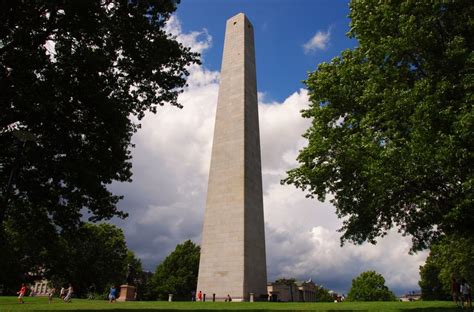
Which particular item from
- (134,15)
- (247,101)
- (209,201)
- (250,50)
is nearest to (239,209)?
(209,201)

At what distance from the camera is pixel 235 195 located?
32.2 metres

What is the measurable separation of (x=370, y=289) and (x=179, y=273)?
215 ft

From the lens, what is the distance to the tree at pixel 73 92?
13375mm

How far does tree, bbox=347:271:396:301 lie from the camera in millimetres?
111188

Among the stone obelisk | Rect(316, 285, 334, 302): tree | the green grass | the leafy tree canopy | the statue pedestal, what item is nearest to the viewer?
the leafy tree canopy

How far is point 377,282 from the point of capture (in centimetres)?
11450

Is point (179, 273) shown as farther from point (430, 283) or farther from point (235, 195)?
point (430, 283)

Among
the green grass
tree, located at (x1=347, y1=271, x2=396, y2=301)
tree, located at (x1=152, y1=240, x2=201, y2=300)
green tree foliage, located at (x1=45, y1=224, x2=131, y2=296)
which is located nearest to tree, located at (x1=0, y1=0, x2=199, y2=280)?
the green grass

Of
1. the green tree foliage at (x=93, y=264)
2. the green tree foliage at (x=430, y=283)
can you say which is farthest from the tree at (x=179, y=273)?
the green tree foliage at (x=430, y=283)

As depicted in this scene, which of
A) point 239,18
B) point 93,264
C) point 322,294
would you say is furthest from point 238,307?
point 322,294

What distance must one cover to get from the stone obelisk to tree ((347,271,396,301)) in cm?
9113

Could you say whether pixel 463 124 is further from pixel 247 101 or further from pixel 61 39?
pixel 247 101

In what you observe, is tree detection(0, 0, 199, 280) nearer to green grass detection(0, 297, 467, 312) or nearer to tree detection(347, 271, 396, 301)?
green grass detection(0, 297, 467, 312)

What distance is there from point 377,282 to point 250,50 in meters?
98.6
